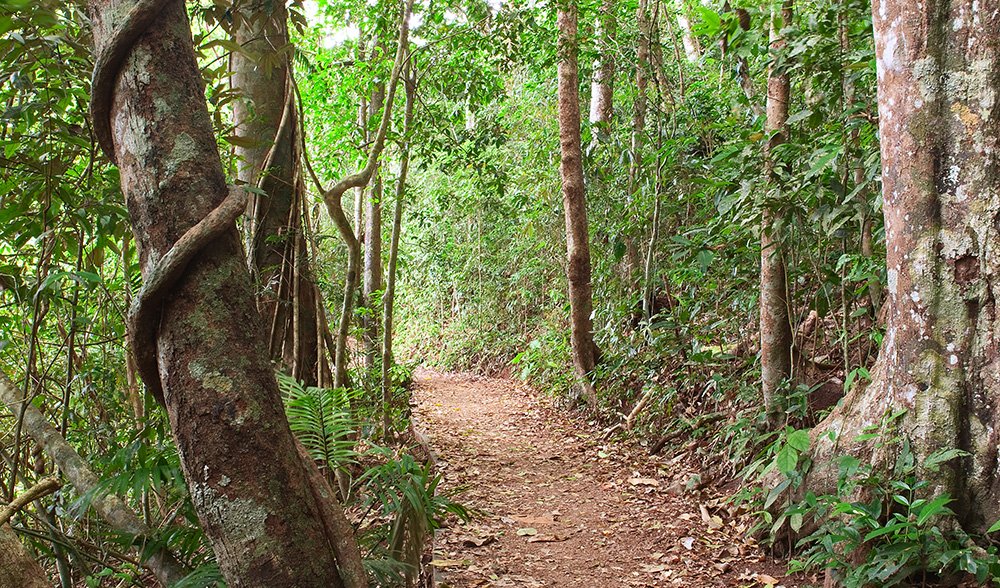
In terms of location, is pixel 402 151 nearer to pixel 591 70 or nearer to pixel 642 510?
pixel 591 70

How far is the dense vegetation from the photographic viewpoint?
2.50m

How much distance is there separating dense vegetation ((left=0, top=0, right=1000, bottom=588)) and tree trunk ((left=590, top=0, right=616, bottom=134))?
68 mm

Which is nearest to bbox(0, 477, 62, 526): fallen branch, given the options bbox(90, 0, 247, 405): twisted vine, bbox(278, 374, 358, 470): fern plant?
bbox(90, 0, 247, 405): twisted vine

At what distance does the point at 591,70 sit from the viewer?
8.48m

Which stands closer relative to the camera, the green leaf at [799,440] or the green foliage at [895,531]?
the green foliage at [895,531]

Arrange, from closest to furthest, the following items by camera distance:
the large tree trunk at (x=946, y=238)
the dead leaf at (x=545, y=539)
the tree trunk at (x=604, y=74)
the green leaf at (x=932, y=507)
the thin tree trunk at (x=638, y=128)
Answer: the green leaf at (x=932, y=507) → the large tree trunk at (x=946, y=238) → the dead leaf at (x=545, y=539) → the thin tree trunk at (x=638, y=128) → the tree trunk at (x=604, y=74)

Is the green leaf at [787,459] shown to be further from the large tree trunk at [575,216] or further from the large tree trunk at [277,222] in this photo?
the large tree trunk at [575,216]

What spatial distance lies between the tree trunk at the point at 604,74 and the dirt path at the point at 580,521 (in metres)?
4.07

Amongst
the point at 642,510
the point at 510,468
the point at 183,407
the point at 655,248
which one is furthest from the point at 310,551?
the point at 655,248

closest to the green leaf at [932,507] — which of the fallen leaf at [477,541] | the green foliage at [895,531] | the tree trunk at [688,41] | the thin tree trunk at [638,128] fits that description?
the green foliage at [895,531]

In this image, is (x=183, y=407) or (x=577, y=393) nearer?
(x=183, y=407)

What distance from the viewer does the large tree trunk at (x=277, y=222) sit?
4.14m

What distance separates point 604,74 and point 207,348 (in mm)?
8001

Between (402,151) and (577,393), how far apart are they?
3.72 meters
